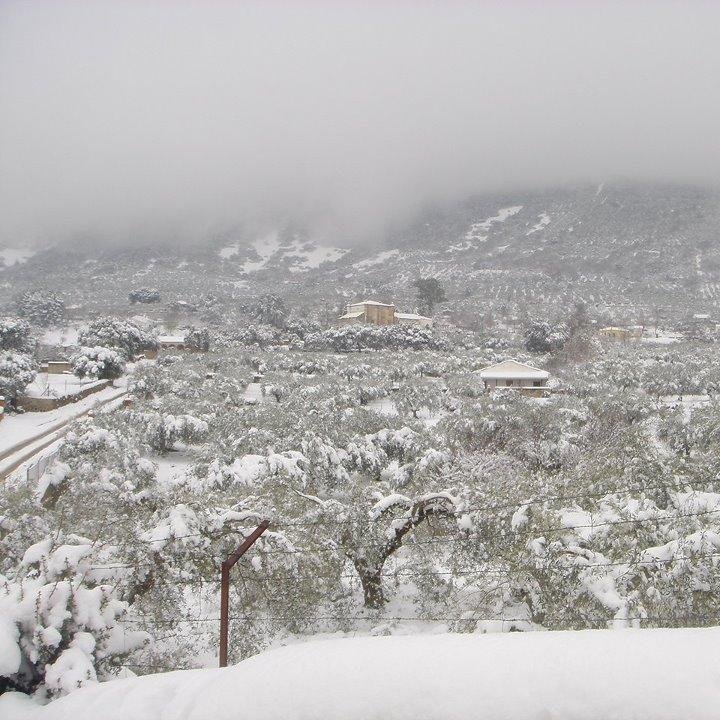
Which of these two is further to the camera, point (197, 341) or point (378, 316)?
point (378, 316)

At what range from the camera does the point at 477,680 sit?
2695 mm

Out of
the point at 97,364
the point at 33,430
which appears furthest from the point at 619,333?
the point at 33,430

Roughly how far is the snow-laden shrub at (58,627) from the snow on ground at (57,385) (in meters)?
25.4

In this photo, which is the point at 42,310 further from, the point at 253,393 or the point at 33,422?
the point at 33,422

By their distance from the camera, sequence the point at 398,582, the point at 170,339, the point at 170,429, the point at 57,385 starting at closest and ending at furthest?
the point at 398,582
the point at 170,429
the point at 57,385
the point at 170,339

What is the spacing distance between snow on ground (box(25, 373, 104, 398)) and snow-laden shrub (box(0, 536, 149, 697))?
2544 centimetres

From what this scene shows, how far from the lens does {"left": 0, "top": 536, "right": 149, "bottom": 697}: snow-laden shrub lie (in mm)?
4273

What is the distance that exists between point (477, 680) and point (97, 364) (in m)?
35.8

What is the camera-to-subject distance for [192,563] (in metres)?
7.48

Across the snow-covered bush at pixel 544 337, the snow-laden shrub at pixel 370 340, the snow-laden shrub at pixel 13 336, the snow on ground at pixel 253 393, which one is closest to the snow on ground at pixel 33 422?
the snow on ground at pixel 253 393

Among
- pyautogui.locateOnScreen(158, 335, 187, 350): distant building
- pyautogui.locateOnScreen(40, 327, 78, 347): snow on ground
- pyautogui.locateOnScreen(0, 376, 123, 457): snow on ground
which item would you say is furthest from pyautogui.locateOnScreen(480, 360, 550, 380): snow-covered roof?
pyautogui.locateOnScreen(40, 327, 78, 347): snow on ground

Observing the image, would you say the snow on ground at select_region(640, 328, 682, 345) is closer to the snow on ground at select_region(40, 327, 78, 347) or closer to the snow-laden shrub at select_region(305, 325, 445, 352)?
the snow-laden shrub at select_region(305, 325, 445, 352)

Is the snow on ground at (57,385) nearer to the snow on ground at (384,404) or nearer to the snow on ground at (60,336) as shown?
the snow on ground at (384,404)

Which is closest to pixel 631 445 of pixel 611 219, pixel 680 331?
pixel 680 331
